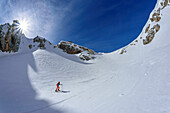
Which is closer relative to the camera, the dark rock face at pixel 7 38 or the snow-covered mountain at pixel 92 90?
the snow-covered mountain at pixel 92 90

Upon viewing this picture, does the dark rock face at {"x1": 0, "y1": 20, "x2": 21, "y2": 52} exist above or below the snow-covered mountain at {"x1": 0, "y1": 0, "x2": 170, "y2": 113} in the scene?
above

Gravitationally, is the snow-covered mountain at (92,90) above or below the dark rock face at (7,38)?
below

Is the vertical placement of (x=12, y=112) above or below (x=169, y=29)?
below

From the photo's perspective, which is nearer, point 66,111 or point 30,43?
point 66,111

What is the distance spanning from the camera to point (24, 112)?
438 cm

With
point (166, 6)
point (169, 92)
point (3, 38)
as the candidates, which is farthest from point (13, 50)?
point (166, 6)

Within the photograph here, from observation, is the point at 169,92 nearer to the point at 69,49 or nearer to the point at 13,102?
the point at 13,102

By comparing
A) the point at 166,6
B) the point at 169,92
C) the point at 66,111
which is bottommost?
the point at 66,111

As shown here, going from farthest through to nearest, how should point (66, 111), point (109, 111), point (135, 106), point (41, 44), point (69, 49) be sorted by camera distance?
point (69, 49) < point (41, 44) < point (66, 111) < point (109, 111) < point (135, 106)

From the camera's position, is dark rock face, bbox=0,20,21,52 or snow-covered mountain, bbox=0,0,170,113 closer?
snow-covered mountain, bbox=0,0,170,113

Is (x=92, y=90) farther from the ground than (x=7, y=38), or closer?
closer

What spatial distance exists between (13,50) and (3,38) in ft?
14.8

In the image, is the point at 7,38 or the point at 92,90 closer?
the point at 92,90

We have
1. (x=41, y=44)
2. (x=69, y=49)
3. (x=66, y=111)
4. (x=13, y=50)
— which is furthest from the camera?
(x=69, y=49)
